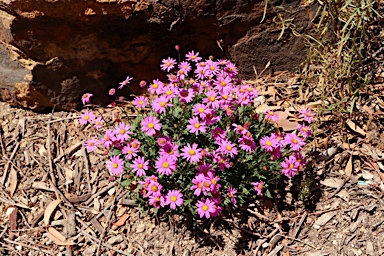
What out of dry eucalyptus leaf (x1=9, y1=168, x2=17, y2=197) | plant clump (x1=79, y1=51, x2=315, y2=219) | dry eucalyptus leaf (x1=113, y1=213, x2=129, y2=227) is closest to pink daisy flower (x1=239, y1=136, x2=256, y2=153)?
plant clump (x1=79, y1=51, x2=315, y2=219)

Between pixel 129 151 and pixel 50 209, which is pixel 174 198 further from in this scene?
pixel 50 209

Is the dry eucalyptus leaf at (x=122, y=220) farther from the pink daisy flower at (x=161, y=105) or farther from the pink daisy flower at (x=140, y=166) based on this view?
the pink daisy flower at (x=161, y=105)

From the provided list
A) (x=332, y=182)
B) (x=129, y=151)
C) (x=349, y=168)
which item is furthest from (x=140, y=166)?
(x=349, y=168)

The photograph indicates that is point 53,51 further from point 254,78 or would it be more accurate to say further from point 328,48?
point 328,48

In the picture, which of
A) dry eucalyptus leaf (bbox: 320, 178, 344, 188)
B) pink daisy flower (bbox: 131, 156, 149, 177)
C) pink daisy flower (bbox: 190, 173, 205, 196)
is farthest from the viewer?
dry eucalyptus leaf (bbox: 320, 178, 344, 188)

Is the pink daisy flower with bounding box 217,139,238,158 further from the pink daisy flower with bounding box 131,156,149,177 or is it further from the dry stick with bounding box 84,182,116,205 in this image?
the dry stick with bounding box 84,182,116,205

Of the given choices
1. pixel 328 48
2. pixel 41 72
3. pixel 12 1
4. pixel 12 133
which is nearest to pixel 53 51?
pixel 41 72
